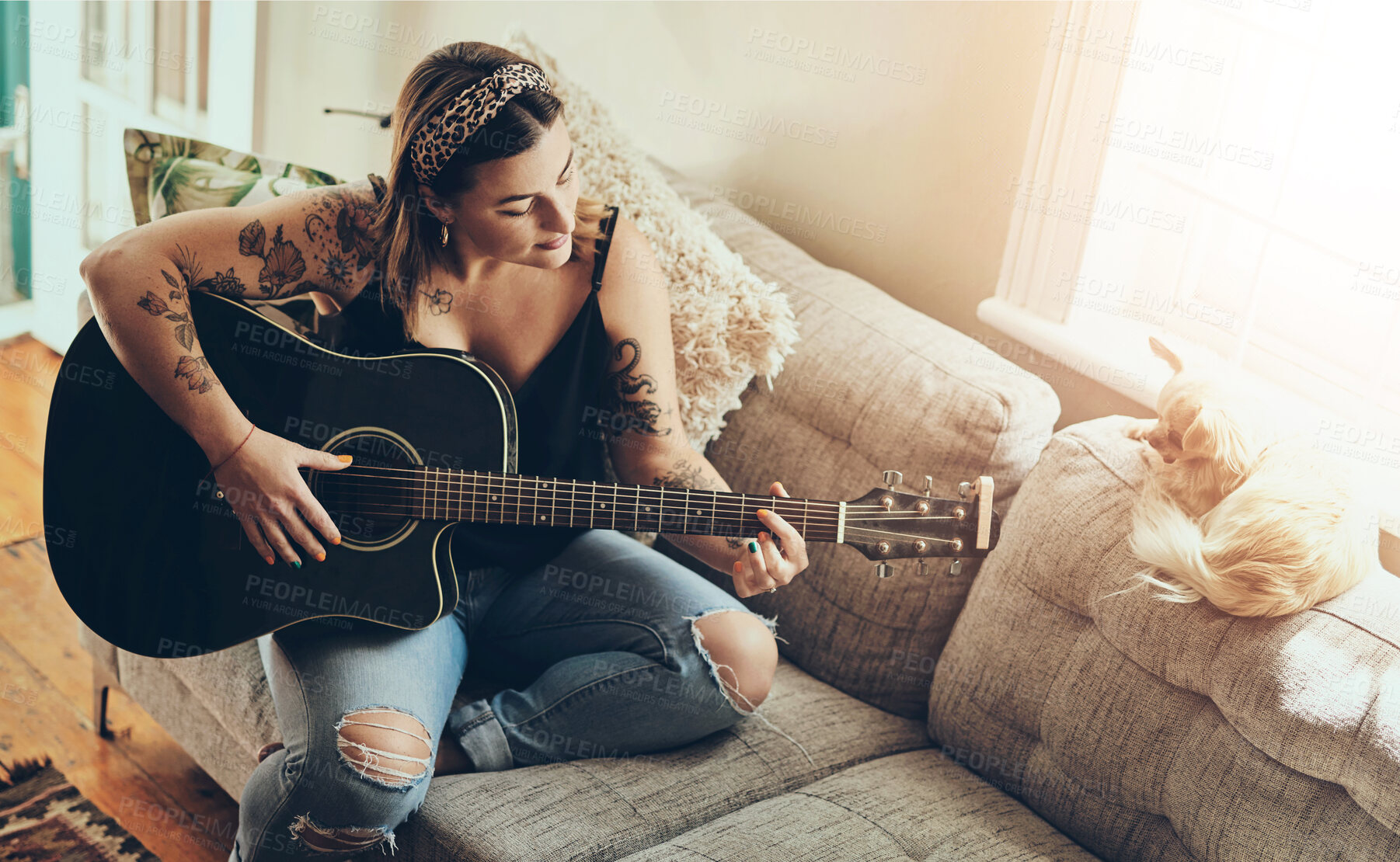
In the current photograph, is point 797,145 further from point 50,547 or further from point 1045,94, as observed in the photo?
point 50,547

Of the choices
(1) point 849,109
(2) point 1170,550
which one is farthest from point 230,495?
(1) point 849,109

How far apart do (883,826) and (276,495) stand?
829 millimetres

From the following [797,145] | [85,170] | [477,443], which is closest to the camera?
[477,443]

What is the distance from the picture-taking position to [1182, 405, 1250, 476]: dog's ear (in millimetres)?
1215

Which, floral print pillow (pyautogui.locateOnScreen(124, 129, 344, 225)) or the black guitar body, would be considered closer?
the black guitar body

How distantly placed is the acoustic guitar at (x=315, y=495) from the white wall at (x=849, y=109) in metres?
0.67

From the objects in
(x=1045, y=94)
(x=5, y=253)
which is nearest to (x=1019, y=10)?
(x=1045, y=94)

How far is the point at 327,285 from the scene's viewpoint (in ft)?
4.47

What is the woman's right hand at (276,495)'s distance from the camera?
4.03 ft

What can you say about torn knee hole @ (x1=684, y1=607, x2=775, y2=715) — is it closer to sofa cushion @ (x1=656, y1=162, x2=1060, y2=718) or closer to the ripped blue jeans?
the ripped blue jeans

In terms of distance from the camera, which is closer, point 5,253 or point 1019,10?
point 1019,10

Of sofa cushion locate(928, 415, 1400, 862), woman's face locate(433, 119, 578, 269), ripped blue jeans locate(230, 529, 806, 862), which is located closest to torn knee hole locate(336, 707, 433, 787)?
ripped blue jeans locate(230, 529, 806, 862)

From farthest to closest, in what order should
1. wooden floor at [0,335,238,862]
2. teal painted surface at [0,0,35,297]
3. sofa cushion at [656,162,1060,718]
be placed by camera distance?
teal painted surface at [0,0,35,297]
wooden floor at [0,335,238,862]
sofa cushion at [656,162,1060,718]

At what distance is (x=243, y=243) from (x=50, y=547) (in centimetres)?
43
